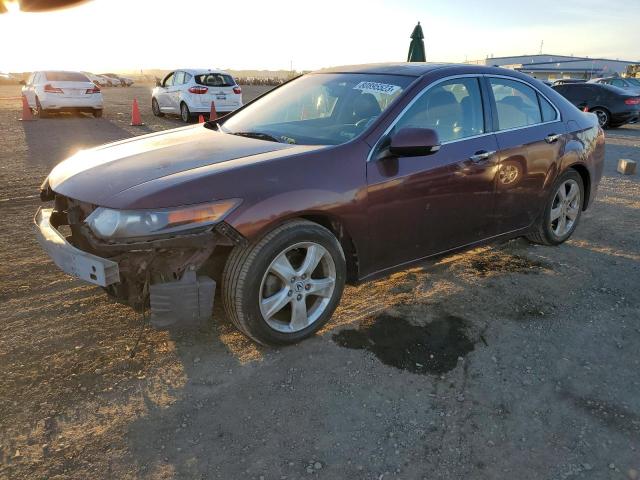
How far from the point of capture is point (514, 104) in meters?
4.24

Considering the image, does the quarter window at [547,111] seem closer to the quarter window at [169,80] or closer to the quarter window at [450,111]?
the quarter window at [450,111]

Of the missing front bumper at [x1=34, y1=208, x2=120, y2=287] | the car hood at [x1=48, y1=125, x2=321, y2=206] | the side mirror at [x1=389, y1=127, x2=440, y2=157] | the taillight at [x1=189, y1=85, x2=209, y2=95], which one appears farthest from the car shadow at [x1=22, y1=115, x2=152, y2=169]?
the side mirror at [x1=389, y1=127, x2=440, y2=157]

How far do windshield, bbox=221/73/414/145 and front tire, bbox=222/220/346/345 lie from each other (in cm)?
71

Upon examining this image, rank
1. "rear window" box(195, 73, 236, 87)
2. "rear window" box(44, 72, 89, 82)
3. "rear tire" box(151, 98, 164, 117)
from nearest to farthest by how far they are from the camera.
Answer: "rear window" box(195, 73, 236, 87) < "rear window" box(44, 72, 89, 82) < "rear tire" box(151, 98, 164, 117)

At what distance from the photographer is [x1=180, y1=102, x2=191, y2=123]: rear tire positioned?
1459 cm

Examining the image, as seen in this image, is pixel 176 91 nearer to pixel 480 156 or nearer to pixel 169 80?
pixel 169 80

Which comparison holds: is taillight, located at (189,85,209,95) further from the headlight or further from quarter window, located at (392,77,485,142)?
the headlight

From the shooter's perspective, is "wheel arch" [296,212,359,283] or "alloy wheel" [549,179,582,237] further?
"alloy wheel" [549,179,582,237]

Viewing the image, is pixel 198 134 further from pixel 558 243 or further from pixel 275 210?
pixel 558 243

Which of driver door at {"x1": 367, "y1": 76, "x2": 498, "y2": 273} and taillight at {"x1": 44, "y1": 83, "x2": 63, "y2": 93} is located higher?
taillight at {"x1": 44, "y1": 83, "x2": 63, "y2": 93}

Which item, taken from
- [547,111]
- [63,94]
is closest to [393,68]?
[547,111]

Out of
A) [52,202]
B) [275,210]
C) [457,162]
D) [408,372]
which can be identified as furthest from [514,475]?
[52,202]

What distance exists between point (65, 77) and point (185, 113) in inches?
159

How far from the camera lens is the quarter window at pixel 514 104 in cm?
407
